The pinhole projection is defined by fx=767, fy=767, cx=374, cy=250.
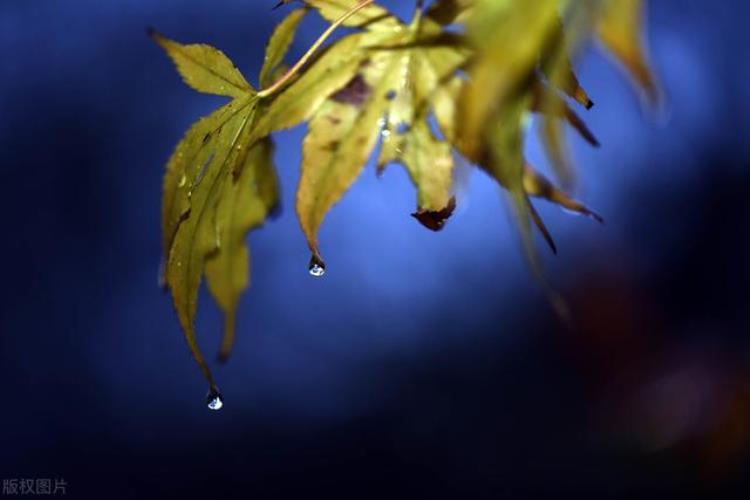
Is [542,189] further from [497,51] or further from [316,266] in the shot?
[497,51]

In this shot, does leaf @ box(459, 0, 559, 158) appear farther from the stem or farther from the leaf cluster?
the stem

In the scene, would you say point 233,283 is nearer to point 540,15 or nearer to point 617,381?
point 540,15

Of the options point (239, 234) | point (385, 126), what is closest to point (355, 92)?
point (385, 126)

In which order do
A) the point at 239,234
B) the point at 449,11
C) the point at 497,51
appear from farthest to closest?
the point at 239,234 → the point at 449,11 → the point at 497,51

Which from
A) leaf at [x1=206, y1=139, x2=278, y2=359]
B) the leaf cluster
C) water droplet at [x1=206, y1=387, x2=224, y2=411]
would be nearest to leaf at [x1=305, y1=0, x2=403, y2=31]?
the leaf cluster

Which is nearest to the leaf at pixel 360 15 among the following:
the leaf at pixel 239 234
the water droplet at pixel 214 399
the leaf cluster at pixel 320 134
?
the leaf cluster at pixel 320 134

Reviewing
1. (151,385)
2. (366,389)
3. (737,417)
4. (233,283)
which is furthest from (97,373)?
(233,283)

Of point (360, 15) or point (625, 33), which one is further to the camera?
point (360, 15)
